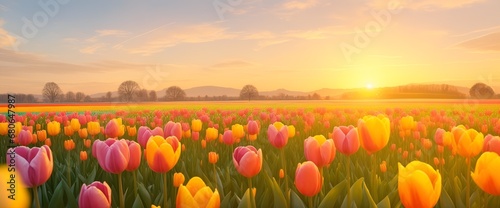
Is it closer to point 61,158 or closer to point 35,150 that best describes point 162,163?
point 35,150

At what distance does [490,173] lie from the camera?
2750 millimetres

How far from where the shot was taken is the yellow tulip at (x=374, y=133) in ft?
11.9

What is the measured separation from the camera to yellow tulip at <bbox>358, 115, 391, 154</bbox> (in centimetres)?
363

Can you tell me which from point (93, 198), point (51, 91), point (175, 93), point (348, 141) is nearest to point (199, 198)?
point (93, 198)

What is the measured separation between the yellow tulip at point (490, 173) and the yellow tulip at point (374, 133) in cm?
90

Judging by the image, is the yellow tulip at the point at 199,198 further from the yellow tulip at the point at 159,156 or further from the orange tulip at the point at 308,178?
the yellow tulip at the point at 159,156

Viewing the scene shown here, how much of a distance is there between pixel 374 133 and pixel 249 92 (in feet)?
254

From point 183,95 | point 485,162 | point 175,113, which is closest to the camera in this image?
point 485,162

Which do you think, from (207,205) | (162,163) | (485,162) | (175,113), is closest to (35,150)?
(162,163)

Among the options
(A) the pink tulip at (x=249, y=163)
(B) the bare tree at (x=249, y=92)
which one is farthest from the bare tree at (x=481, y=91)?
(A) the pink tulip at (x=249, y=163)

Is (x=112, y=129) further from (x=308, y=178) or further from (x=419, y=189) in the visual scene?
(x=419, y=189)

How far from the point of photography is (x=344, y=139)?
3.76 m

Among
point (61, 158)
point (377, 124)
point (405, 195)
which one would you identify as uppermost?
point (377, 124)

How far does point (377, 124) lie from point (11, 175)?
9.39 feet
